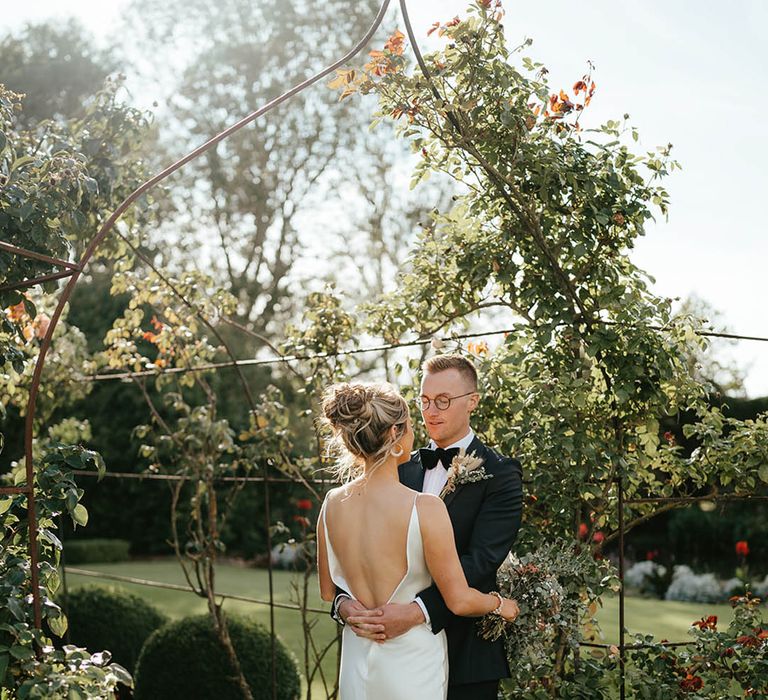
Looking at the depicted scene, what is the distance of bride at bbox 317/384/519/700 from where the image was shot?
2.51 metres

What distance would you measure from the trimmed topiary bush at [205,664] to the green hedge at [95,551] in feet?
28.1

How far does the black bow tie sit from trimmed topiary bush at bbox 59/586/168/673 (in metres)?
4.29

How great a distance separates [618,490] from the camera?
361 cm

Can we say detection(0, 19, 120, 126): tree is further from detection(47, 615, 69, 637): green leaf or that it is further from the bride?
the bride

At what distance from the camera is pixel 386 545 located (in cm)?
254

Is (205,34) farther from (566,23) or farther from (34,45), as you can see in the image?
(566,23)

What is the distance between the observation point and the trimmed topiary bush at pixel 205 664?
5551 millimetres

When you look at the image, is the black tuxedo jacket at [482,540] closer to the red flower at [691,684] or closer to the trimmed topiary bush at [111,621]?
the red flower at [691,684]

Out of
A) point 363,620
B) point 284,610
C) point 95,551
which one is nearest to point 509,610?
point 363,620

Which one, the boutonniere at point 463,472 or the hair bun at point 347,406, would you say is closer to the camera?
the hair bun at point 347,406

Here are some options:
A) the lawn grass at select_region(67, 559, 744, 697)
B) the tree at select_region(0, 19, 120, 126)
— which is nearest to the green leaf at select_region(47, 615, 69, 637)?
the lawn grass at select_region(67, 559, 744, 697)

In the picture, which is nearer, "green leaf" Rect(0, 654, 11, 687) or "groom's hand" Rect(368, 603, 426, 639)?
"groom's hand" Rect(368, 603, 426, 639)

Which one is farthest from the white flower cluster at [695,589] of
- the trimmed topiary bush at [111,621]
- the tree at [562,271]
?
the tree at [562,271]

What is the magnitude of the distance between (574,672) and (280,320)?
12527mm
